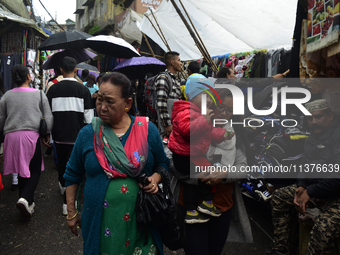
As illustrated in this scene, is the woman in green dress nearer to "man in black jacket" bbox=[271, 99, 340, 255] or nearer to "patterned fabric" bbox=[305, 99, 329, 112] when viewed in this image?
"man in black jacket" bbox=[271, 99, 340, 255]

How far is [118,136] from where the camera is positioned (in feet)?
5.56

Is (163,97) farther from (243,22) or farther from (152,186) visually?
(243,22)

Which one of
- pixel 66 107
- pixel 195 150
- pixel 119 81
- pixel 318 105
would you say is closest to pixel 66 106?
pixel 66 107

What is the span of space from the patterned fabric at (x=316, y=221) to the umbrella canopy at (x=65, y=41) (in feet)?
17.2

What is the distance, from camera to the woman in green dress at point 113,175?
157cm

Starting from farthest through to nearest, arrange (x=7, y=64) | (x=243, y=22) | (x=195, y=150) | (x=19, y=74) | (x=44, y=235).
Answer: (x=7, y=64)
(x=243, y=22)
(x=19, y=74)
(x=44, y=235)
(x=195, y=150)

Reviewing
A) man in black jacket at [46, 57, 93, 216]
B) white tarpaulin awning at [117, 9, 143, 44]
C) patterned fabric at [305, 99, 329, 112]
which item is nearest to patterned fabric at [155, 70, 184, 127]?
man in black jacket at [46, 57, 93, 216]

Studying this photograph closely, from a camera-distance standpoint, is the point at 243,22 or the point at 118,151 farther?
the point at 243,22

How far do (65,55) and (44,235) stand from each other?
13.8 feet

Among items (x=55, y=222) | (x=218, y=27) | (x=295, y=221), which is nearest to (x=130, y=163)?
(x=295, y=221)

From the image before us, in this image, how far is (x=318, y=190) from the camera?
7.99ft

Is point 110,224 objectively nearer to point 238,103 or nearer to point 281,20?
point 238,103

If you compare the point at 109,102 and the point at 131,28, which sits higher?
the point at 131,28

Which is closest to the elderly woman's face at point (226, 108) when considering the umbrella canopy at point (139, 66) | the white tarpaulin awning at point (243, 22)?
the white tarpaulin awning at point (243, 22)
